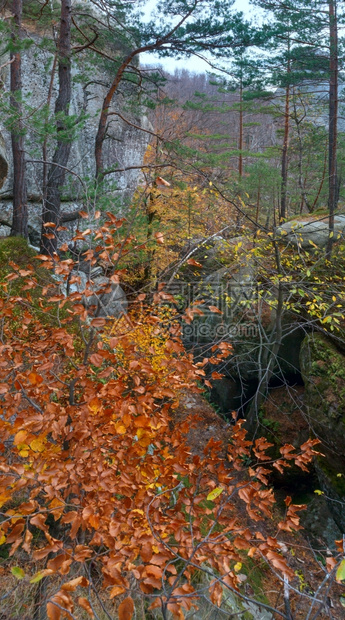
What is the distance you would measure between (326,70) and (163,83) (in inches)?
159

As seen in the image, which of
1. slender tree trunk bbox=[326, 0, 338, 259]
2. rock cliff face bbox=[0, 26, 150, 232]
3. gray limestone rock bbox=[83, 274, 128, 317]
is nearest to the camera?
gray limestone rock bbox=[83, 274, 128, 317]

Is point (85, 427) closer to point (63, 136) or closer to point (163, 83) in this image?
point (63, 136)

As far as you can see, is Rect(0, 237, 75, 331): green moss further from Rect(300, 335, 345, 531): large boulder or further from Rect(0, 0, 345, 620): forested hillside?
Rect(300, 335, 345, 531): large boulder

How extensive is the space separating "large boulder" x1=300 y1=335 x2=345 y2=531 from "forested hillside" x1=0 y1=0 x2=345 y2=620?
29 mm

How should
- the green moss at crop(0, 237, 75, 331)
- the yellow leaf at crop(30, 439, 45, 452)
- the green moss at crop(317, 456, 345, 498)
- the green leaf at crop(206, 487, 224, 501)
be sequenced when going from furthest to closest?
the green moss at crop(0, 237, 75, 331) → the green moss at crop(317, 456, 345, 498) → the yellow leaf at crop(30, 439, 45, 452) → the green leaf at crop(206, 487, 224, 501)

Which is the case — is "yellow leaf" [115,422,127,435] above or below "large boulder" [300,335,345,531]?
above

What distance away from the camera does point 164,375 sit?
2.46 m

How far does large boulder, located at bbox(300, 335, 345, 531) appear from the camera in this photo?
4.96 metres

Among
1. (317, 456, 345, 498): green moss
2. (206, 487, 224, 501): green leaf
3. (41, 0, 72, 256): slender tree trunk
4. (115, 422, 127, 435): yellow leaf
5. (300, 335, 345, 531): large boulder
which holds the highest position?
(41, 0, 72, 256): slender tree trunk

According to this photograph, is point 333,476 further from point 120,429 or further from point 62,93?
point 62,93

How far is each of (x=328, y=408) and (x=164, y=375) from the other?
3.86 meters

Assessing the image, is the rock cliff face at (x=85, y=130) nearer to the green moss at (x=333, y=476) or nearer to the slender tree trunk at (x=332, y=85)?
the slender tree trunk at (x=332, y=85)

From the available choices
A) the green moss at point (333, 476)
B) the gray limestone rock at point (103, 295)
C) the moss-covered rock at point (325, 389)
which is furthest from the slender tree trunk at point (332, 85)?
the gray limestone rock at point (103, 295)

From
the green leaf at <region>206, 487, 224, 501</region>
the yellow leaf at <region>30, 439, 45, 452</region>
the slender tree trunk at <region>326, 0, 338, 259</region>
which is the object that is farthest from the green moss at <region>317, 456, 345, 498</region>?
the yellow leaf at <region>30, 439, 45, 452</region>
